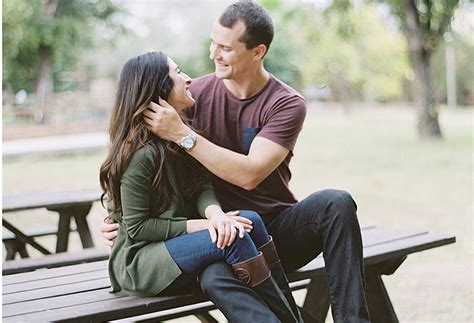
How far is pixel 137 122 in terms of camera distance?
251 cm

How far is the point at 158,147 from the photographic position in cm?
248

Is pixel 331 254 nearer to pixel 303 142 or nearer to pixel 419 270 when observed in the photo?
pixel 419 270

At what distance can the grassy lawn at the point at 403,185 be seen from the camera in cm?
445

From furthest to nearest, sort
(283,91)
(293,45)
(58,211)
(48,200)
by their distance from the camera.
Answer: (293,45)
(58,211)
(48,200)
(283,91)

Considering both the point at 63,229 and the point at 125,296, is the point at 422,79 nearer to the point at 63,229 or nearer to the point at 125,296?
the point at 63,229

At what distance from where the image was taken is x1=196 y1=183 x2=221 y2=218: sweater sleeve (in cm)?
261

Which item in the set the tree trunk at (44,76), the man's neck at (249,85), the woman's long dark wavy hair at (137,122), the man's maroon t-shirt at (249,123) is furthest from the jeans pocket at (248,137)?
the tree trunk at (44,76)

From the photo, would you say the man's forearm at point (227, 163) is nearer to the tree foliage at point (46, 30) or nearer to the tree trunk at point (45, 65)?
the tree foliage at point (46, 30)

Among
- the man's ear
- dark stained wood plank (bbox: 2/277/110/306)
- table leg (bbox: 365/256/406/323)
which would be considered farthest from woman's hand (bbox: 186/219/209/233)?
table leg (bbox: 365/256/406/323)

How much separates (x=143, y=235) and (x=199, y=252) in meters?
0.18

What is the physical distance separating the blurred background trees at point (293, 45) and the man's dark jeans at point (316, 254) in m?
3.50

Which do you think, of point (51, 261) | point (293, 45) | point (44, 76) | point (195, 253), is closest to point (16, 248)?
point (51, 261)

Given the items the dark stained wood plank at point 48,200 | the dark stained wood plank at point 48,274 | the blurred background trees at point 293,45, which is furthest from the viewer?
the blurred background trees at point 293,45

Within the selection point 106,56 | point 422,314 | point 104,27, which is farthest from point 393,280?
point 106,56
